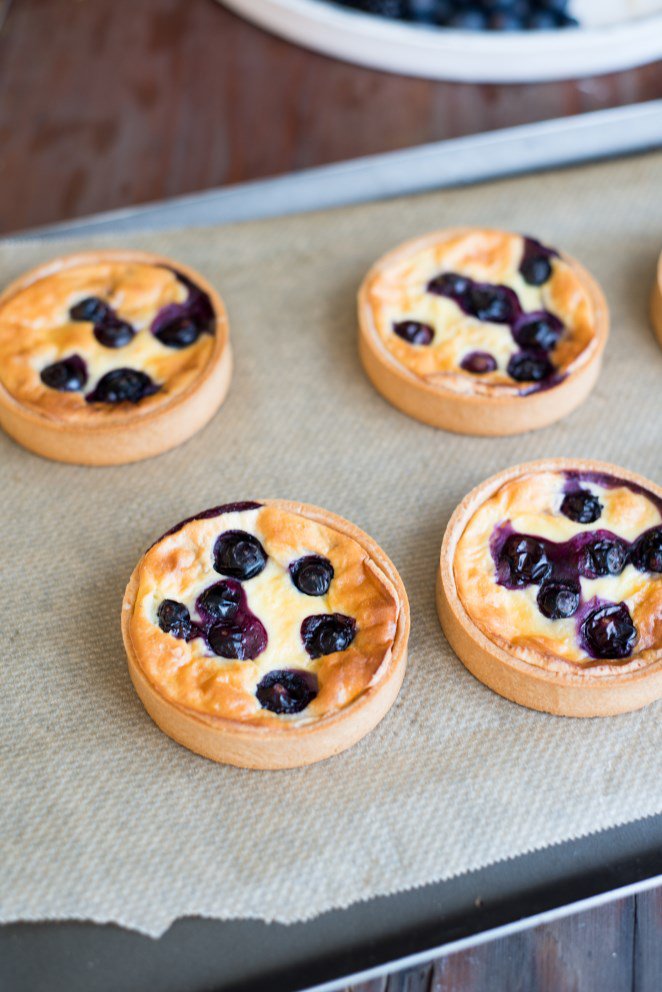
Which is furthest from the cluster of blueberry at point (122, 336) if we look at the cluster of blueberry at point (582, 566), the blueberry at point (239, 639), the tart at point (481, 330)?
the cluster of blueberry at point (582, 566)

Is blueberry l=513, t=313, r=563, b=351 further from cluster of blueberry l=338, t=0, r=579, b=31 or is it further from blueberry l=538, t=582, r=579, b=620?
cluster of blueberry l=338, t=0, r=579, b=31

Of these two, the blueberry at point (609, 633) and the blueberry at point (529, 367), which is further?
the blueberry at point (529, 367)

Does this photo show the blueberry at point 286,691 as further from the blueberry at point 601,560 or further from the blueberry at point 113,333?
the blueberry at point 113,333

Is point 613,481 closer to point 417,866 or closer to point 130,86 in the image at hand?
point 417,866

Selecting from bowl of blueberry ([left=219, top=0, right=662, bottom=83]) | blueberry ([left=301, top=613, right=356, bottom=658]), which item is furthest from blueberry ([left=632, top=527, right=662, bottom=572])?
bowl of blueberry ([left=219, top=0, right=662, bottom=83])

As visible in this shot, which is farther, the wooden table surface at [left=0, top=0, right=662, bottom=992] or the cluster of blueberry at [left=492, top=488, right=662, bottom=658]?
the wooden table surface at [left=0, top=0, right=662, bottom=992]

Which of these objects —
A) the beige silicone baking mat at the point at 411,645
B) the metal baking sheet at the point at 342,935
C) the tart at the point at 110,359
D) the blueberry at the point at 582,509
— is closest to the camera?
the metal baking sheet at the point at 342,935

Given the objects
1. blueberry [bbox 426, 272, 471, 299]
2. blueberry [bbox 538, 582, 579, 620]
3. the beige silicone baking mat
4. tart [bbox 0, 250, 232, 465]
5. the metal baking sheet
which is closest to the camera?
the metal baking sheet

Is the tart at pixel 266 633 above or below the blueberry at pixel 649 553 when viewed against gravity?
below

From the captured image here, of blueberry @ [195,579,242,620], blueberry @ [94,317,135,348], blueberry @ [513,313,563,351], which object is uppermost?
blueberry @ [513,313,563,351]
